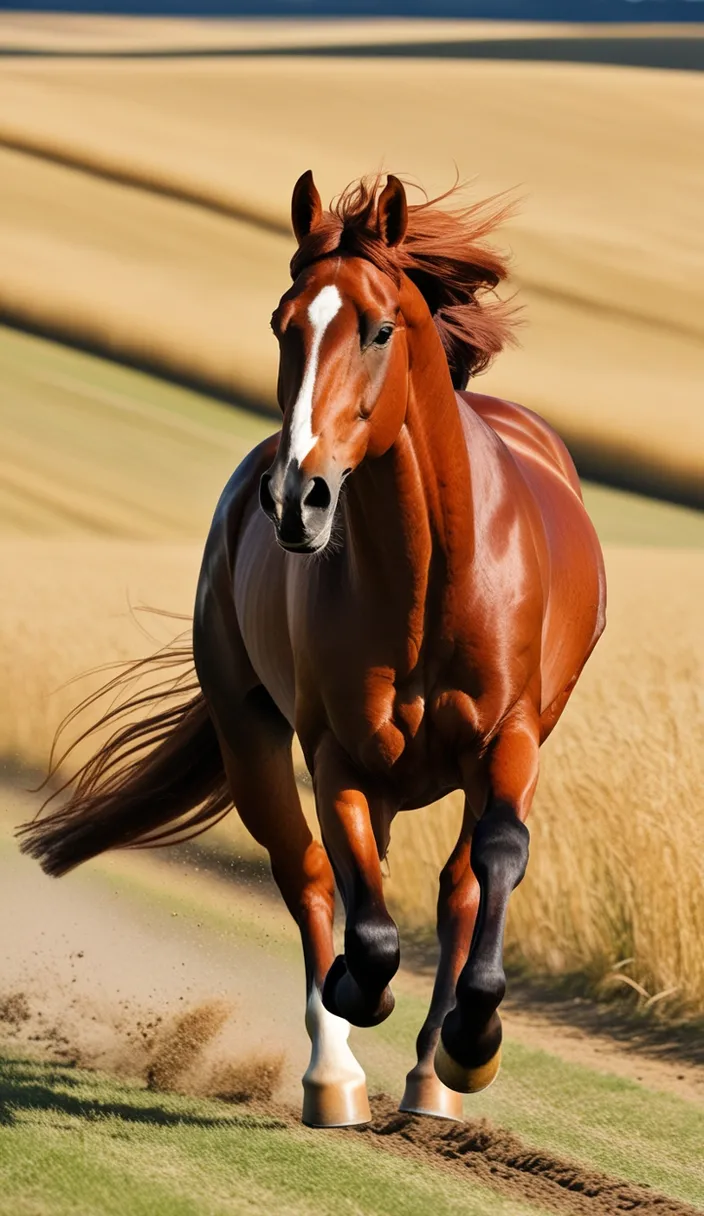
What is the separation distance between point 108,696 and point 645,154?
51.5 ft

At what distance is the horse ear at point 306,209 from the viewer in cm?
425

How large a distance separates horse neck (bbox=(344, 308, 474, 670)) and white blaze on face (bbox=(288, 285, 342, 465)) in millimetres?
360

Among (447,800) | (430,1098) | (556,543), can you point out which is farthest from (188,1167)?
(447,800)

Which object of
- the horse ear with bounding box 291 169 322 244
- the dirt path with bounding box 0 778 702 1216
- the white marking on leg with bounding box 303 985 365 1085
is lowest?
the dirt path with bounding box 0 778 702 1216

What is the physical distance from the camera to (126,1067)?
21.9 feet

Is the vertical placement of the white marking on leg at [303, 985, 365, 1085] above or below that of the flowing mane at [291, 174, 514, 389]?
below

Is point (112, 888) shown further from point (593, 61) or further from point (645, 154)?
point (593, 61)

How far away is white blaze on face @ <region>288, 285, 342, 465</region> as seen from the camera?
3.74m

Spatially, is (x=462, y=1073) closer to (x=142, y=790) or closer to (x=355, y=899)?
(x=355, y=899)

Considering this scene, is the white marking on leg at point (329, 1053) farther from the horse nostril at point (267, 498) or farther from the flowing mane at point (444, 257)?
the horse nostril at point (267, 498)

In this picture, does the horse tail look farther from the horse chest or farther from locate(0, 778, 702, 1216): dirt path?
the horse chest

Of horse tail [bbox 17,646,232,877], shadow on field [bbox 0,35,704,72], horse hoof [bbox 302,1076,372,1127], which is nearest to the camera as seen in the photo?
horse hoof [bbox 302,1076,372,1127]

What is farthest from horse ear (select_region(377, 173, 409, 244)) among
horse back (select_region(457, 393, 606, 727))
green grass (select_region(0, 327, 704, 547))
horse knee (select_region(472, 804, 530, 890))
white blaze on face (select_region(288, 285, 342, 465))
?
green grass (select_region(0, 327, 704, 547))

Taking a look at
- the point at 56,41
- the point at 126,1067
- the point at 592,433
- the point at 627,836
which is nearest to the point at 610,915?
the point at 627,836
